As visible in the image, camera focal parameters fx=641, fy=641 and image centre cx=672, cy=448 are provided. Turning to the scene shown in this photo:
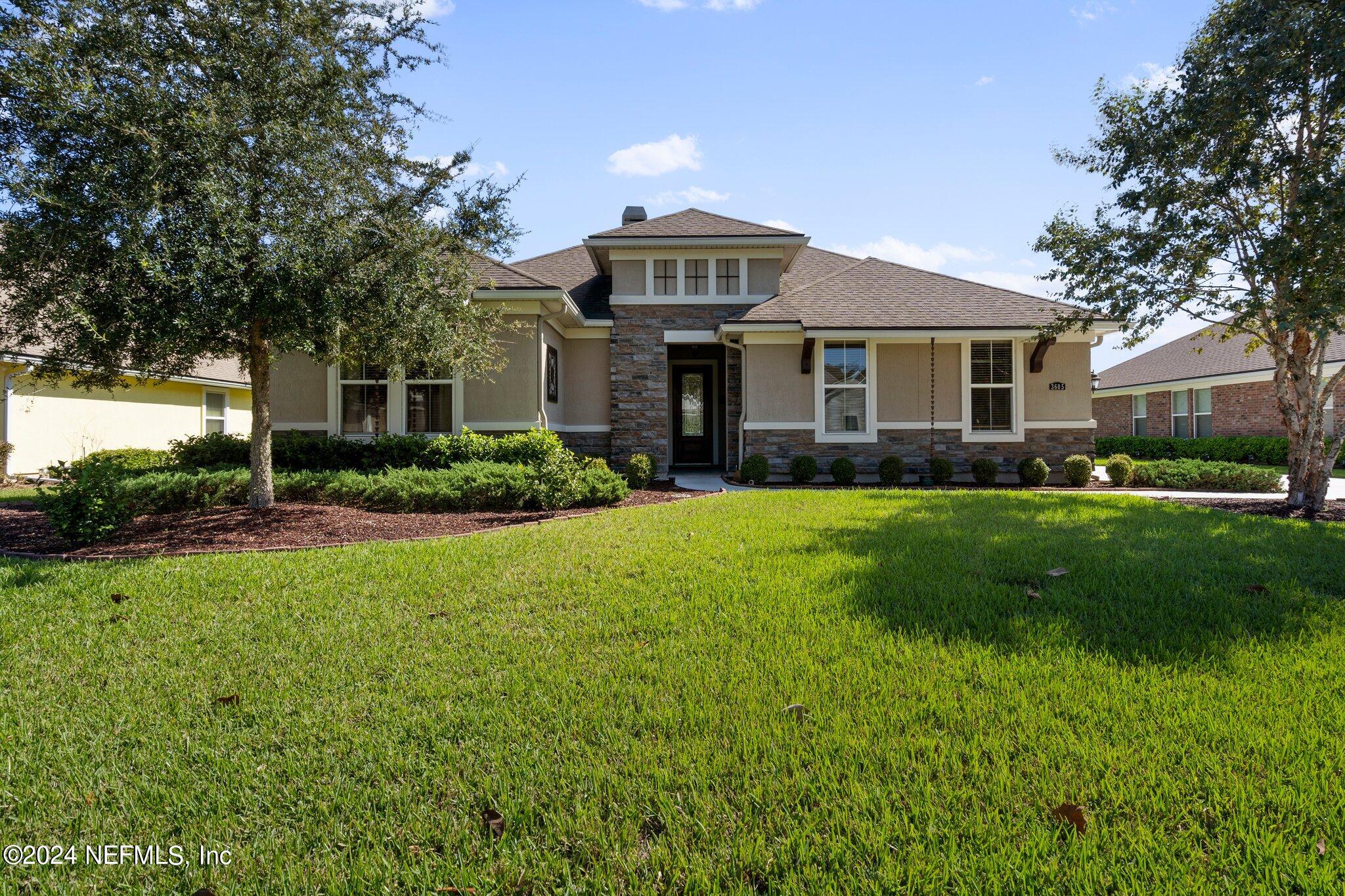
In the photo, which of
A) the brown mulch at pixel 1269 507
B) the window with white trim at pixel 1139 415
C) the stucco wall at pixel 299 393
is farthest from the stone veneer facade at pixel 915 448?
the window with white trim at pixel 1139 415

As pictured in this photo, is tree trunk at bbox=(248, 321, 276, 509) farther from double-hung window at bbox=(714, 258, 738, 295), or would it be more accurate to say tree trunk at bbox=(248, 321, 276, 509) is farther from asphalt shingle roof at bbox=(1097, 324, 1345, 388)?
asphalt shingle roof at bbox=(1097, 324, 1345, 388)

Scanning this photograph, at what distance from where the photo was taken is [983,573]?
14.6 ft

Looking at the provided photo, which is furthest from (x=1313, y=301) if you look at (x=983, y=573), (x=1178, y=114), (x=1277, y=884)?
(x=1277, y=884)

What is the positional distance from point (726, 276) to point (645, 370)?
270 centimetres

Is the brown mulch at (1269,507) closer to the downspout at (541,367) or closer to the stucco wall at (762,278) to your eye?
the stucco wall at (762,278)

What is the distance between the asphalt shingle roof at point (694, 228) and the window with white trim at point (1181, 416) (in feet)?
54.3

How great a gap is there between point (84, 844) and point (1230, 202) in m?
11.9

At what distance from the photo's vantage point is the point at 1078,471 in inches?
475

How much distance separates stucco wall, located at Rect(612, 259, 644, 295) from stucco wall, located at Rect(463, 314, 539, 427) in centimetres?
255

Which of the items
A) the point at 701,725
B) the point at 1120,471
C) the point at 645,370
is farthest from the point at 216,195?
the point at 1120,471

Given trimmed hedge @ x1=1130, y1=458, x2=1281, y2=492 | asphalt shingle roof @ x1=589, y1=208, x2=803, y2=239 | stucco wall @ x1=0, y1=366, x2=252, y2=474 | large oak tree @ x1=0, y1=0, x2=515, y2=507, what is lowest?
trimmed hedge @ x1=1130, y1=458, x2=1281, y2=492

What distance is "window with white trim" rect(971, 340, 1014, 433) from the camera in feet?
42.0

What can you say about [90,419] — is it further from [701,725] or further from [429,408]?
[701,725]

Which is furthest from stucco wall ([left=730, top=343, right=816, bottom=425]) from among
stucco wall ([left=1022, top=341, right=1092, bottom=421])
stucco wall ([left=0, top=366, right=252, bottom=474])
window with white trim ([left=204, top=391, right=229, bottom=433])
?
window with white trim ([left=204, top=391, right=229, bottom=433])
